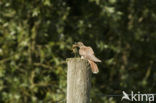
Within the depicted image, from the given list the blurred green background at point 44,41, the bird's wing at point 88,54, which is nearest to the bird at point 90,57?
the bird's wing at point 88,54

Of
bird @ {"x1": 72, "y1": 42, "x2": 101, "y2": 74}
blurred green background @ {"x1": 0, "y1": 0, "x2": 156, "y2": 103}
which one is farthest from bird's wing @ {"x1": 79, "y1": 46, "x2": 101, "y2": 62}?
blurred green background @ {"x1": 0, "y1": 0, "x2": 156, "y2": 103}

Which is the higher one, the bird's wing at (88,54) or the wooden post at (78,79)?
the bird's wing at (88,54)

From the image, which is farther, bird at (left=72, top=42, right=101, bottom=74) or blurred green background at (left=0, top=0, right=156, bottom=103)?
blurred green background at (left=0, top=0, right=156, bottom=103)

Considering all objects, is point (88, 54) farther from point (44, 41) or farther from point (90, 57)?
point (44, 41)

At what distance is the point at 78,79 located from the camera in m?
2.93

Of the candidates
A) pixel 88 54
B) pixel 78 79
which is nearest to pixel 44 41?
pixel 88 54

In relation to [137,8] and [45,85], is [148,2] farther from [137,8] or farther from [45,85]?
[45,85]

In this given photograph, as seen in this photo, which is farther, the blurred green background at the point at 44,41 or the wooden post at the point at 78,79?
the blurred green background at the point at 44,41

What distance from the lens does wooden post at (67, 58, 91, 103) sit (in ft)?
9.59

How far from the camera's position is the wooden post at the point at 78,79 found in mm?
2922

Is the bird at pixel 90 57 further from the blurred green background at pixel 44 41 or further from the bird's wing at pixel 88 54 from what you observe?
the blurred green background at pixel 44 41

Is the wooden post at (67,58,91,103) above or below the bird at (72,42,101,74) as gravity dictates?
below

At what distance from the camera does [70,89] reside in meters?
2.96

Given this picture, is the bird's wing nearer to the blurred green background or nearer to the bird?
the bird
